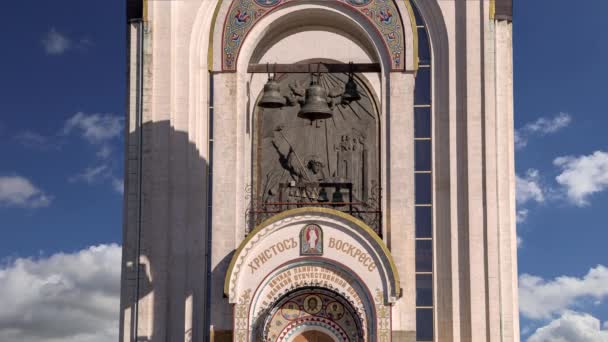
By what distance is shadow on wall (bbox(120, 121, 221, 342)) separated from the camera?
92.9 feet

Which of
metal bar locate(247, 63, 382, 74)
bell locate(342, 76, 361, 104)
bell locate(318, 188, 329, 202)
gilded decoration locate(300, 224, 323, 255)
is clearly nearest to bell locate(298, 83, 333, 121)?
bell locate(342, 76, 361, 104)

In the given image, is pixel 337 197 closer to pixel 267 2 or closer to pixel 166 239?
pixel 166 239

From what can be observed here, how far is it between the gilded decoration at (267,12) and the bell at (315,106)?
251 cm

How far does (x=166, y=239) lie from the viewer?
28625 millimetres

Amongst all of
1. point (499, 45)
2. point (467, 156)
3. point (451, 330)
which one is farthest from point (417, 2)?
point (451, 330)

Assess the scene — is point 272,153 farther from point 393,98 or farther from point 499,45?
point 499,45

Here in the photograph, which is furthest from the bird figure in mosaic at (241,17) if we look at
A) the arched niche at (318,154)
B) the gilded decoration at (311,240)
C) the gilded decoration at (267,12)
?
the gilded decoration at (311,240)

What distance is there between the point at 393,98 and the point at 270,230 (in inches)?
182

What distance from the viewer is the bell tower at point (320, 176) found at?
2714 centimetres

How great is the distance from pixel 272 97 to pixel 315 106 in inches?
49.0

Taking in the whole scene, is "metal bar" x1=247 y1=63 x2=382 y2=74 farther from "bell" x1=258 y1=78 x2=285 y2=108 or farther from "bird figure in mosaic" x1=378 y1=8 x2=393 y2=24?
"bell" x1=258 y1=78 x2=285 y2=108

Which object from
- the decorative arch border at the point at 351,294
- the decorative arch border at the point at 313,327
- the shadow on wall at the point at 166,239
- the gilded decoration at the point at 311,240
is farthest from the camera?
the shadow on wall at the point at 166,239

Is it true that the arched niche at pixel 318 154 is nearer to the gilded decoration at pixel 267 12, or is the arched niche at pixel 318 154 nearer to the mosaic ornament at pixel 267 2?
the gilded decoration at pixel 267 12

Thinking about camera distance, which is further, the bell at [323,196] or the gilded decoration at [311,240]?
the bell at [323,196]
